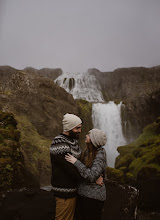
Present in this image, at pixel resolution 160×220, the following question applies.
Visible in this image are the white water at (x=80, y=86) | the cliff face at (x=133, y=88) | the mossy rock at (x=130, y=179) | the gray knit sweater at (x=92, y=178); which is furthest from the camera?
the white water at (x=80, y=86)

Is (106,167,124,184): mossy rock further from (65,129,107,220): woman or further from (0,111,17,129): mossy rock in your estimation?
(65,129,107,220): woman

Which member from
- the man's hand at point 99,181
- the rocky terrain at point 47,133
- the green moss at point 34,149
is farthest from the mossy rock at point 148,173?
the man's hand at point 99,181

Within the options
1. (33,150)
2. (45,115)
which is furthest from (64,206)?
(45,115)

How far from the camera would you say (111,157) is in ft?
66.6

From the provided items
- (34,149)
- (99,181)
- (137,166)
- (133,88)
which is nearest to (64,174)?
(99,181)

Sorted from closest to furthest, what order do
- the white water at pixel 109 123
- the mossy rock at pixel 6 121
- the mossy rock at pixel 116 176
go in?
1. the mossy rock at pixel 6 121
2. the mossy rock at pixel 116 176
3. the white water at pixel 109 123

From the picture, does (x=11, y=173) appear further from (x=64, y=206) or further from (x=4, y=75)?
(x=4, y=75)

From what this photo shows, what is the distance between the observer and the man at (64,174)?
90.6 inches

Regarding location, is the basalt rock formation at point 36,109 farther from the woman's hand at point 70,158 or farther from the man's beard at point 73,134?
the woman's hand at point 70,158

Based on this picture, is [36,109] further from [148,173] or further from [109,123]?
[109,123]

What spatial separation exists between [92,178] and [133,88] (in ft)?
187

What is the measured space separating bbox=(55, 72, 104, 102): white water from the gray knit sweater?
133ft

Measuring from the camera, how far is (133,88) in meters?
55.8

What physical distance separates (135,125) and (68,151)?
24.3 metres
